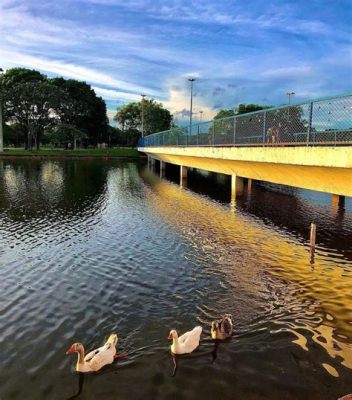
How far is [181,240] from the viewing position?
16.3 metres

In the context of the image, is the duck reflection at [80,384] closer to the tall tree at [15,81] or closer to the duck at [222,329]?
the duck at [222,329]

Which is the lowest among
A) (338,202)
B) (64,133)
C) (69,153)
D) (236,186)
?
(338,202)

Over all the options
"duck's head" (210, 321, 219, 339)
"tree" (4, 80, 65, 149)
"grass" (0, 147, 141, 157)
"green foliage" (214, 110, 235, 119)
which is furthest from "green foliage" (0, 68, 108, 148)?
"duck's head" (210, 321, 219, 339)

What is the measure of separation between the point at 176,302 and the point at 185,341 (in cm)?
234

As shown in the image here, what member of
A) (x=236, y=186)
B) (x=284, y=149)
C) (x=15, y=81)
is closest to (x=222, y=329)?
(x=284, y=149)

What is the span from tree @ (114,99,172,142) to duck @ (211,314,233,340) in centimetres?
9573

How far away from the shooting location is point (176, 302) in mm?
9898

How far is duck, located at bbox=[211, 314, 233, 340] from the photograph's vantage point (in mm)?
7984

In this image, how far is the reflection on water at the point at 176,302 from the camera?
22.2 feet

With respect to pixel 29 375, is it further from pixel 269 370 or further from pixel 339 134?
pixel 339 134

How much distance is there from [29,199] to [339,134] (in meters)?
21.2

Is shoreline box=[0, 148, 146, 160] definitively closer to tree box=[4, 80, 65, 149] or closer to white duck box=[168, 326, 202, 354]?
tree box=[4, 80, 65, 149]

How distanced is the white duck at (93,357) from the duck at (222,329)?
2153 millimetres

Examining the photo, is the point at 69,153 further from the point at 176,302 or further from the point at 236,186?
the point at 176,302
